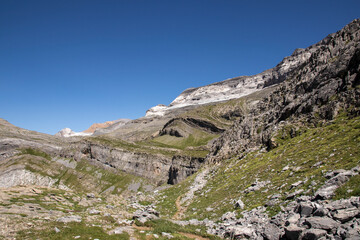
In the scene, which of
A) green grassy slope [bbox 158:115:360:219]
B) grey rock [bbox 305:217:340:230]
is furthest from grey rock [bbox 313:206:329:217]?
green grassy slope [bbox 158:115:360:219]

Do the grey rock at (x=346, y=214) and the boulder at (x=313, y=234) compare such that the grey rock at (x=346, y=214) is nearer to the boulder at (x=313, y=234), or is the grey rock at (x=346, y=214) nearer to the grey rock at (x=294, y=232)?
the boulder at (x=313, y=234)

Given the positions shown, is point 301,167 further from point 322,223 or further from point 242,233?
point 322,223

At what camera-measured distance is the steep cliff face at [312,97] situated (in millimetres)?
41037

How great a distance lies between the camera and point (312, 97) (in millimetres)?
47906

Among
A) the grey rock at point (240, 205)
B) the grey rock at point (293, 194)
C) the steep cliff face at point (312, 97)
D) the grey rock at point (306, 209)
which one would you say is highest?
the steep cliff face at point (312, 97)

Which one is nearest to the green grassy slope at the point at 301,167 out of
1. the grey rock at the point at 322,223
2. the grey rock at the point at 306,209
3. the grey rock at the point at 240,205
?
the grey rock at the point at 240,205

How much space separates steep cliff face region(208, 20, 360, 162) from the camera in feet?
135

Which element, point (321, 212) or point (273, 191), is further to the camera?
point (273, 191)

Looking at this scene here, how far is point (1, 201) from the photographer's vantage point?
33.1m

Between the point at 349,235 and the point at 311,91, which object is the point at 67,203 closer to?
the point at 349,235

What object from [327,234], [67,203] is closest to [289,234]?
[327,234]

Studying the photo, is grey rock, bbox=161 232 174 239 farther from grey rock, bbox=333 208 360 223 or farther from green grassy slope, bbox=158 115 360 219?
grey rock, bbox=333 208 360 223

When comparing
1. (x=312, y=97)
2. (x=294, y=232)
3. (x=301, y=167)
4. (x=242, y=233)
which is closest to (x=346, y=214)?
(x=294, y=232)

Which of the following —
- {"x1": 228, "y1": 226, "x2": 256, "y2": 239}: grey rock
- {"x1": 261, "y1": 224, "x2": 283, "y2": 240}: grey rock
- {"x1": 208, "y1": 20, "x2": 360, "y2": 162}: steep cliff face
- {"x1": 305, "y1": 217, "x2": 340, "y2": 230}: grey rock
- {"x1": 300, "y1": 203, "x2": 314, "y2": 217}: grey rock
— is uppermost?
{"x1": 208, "y1": 20, "x2": 360, "y2": 162}: steep cliff face
